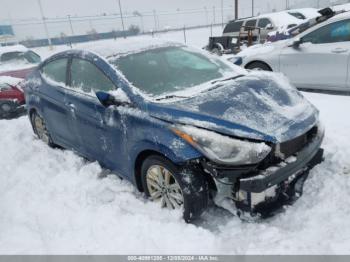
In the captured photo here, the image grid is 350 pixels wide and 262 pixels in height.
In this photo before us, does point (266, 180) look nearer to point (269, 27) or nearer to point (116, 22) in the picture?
point (269, 27)

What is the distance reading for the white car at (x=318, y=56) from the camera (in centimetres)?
616

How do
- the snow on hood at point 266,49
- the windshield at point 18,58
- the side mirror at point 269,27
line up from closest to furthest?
1. the snow on hood at point 266,49
2. the windshield at point 18,58
3. the side mirror at point 269,27

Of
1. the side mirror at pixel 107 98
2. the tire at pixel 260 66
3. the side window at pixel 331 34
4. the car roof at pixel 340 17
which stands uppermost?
the car roof at pixel 340 17

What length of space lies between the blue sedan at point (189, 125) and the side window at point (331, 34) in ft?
10.1

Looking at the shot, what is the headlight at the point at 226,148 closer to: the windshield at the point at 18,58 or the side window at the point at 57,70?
the side window at the point at 57,70

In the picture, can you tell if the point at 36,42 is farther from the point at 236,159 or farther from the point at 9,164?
the point at 236,159

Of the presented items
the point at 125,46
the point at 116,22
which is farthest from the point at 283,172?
the point at 116,22

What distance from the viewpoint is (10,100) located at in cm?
771

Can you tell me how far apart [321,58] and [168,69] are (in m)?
3.78

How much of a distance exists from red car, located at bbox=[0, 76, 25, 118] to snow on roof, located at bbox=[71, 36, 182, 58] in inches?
163

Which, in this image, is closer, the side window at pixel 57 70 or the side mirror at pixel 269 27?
the side window at pixel 57 70

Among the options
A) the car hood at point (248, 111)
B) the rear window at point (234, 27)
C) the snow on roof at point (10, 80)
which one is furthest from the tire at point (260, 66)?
the rear window at point (234, 27)

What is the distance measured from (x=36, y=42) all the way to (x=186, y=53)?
40570 millimetres

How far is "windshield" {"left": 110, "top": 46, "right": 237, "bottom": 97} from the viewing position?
11.9 ft
